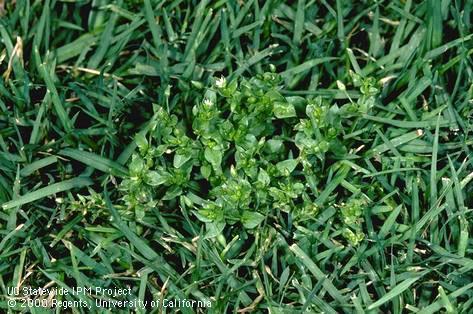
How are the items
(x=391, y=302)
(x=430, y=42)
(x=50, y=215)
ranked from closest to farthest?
1. (x=391, y=302)
2. (x=50, y=215)
3. (x=430, y=42)

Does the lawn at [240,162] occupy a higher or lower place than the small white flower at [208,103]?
lower

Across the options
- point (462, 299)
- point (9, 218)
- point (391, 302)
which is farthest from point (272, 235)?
point (9, 218)

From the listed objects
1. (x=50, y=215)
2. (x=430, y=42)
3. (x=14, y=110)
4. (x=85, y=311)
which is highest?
(x=430, y=42)

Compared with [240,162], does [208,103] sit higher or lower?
higher

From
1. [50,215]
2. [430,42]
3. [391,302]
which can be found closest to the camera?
[391,302]

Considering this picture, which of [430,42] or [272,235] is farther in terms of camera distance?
[430,42]

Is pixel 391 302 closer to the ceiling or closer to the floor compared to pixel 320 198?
closer to the floor

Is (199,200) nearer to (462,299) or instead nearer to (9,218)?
(9,218)

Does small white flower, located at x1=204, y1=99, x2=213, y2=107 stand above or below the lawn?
above
